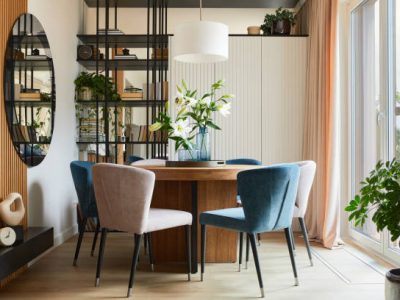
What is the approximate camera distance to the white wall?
3.86 metres

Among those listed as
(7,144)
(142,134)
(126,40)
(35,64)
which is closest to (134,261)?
(7,144)

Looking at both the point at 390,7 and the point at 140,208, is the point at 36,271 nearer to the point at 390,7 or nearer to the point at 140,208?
the point at 140,208

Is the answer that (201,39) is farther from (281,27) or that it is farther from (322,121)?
(281,27)

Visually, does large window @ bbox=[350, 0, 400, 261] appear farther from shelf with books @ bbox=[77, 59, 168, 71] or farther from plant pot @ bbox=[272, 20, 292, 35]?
shelf with books @ bbox=[77, 59, 168, 71]

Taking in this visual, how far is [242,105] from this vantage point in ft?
16.7

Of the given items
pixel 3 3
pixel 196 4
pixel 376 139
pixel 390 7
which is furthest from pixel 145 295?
pixel 196 4

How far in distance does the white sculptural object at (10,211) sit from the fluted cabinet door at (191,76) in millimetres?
2239

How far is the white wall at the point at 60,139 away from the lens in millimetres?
3863

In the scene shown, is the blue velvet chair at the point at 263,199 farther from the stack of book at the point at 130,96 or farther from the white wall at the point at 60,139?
the stack of book at the point at 130,96

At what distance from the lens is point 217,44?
343 cm

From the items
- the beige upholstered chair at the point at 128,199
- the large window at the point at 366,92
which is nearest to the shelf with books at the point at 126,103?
the large window at the point at 366,92

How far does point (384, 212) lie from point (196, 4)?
402 cm

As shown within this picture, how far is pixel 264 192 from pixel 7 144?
178 cm

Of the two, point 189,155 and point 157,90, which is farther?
point 157,90
